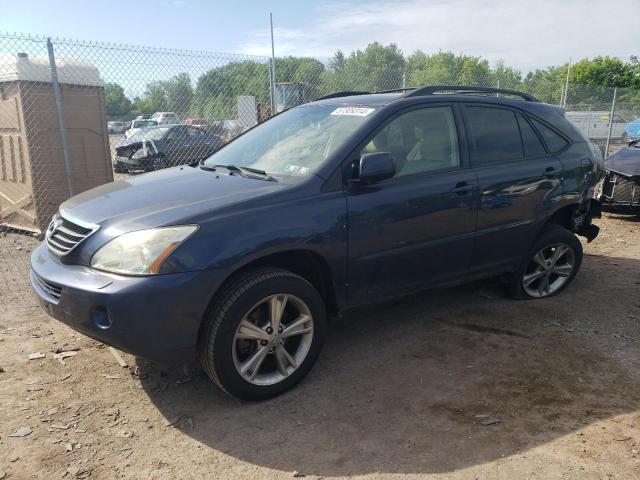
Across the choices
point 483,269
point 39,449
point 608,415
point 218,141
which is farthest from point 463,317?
point 218,141

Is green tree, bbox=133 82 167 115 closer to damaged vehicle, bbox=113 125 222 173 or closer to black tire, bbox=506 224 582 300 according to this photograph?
damaged vehicle, bbox=113 125 222 173

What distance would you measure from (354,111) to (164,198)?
59.2 inches

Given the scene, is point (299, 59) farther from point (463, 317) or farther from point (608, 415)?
point (608, 415)

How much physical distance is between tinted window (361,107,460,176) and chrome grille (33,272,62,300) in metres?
2.02

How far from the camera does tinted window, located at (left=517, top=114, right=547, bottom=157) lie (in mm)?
4344

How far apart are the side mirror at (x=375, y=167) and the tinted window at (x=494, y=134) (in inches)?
42.7

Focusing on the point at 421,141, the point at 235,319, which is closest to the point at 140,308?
the point at 235,319

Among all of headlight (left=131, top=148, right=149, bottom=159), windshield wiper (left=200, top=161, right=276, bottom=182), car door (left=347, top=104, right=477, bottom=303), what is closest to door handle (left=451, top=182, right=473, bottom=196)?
car door (left=347, top=104, right=477, bottom=303)

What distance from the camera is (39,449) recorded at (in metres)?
2.67

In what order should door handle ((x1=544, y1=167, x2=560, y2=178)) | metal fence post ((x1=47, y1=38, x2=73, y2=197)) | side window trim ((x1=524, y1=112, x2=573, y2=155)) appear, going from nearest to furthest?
door handle ((x1=544, y1=167, x2=560, y2=178)), side window trim ((x1=524, y1=112, x2=573, y2=155)), metal fence post ((x1=47, y1=38, x2=73, y2=197))

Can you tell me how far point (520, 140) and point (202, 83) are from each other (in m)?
5.34

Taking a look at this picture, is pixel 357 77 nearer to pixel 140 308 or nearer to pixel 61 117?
pixel 61 117

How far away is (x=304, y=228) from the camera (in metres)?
3.03

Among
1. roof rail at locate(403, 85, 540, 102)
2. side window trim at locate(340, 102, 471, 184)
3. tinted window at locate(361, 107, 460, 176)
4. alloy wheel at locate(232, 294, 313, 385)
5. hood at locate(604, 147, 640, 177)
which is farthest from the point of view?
hood at locate(604, 147, 640, 177)
